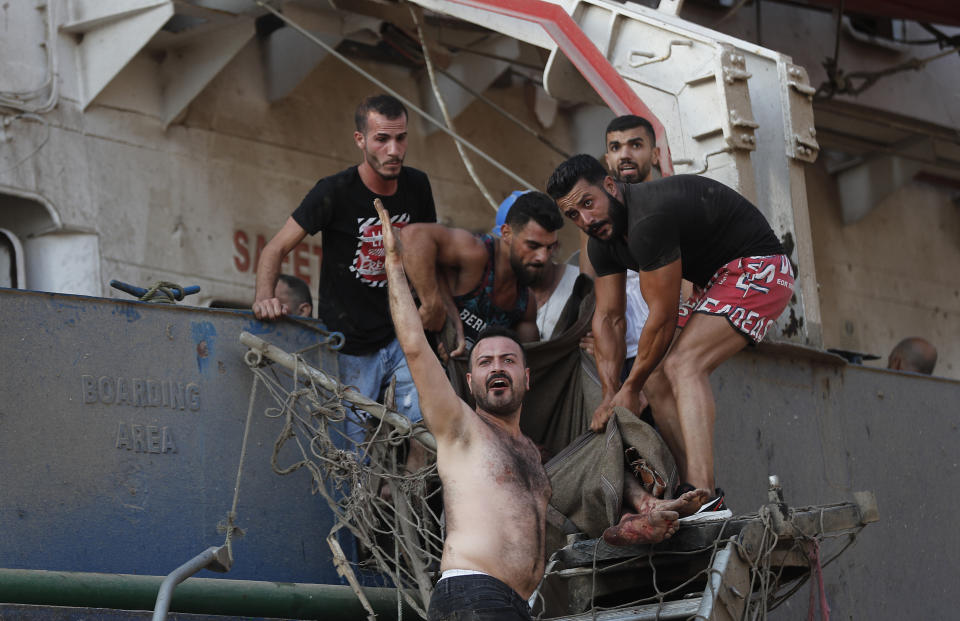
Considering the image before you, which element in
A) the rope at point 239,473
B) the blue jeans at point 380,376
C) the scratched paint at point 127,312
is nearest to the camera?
the rope at point 239,473

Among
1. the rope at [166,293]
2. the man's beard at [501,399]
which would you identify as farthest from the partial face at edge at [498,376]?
the rope at [166,293]

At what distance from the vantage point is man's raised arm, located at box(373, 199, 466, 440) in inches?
210

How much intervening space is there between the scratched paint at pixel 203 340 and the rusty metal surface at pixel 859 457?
2762 millimetres

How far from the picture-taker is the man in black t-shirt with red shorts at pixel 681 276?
615cm

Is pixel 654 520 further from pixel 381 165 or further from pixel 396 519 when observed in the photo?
pixel 381 165

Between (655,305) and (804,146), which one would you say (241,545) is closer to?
(655,305)

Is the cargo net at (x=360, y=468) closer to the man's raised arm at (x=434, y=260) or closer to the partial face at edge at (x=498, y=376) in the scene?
the man's raised arm at (x=434, y=260)

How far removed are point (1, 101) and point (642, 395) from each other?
515cm

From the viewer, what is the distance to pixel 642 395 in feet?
21.4

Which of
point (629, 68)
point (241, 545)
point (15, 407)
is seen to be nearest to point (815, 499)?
point (629, 68)

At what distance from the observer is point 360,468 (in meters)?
6.41

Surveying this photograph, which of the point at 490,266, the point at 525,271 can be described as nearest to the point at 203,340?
the point at 490,266

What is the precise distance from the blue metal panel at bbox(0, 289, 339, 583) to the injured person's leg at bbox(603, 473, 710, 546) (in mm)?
1845

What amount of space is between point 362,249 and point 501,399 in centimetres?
163
